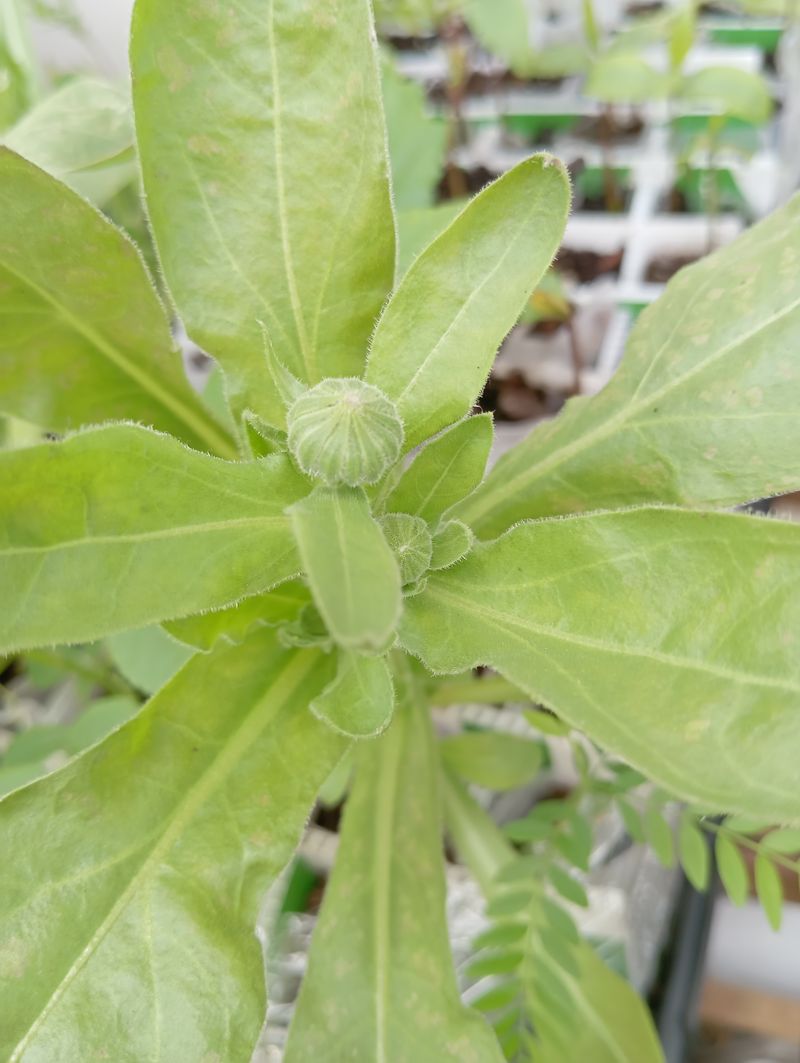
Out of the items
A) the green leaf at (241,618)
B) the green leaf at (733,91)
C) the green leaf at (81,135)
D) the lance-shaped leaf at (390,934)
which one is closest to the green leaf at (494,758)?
the lance-shaped leaf at (390,934)

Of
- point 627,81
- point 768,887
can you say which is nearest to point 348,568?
point 768,887

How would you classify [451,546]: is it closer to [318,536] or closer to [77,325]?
[318,536]

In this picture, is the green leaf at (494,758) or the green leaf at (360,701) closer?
the green leaf at (360,701)

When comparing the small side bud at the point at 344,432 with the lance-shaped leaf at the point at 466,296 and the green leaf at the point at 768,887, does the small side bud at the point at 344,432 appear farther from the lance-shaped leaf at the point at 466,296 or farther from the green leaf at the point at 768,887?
the green leaf at the point at 768,887

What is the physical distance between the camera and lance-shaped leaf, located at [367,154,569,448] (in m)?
0.53

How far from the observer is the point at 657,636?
0.50 m

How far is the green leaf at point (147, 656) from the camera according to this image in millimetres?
818

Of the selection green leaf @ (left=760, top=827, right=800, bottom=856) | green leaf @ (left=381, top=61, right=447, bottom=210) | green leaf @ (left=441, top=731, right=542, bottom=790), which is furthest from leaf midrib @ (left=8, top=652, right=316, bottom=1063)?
green leaf @ (left=381, top=61, right=447, bottom=210)

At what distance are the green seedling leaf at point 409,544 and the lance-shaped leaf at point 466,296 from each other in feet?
0.16

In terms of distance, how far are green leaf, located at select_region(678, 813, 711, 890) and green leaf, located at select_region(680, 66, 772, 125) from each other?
3.10 feet

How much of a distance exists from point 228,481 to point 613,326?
0.93 metres

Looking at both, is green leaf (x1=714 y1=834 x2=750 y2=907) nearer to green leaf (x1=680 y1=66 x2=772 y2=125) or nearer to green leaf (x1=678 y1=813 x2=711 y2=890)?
green leaf (x1=678 y1=813 x2=711 y2=890)

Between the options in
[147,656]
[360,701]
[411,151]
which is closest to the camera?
[360,701]

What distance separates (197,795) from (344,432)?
0.86 ft
